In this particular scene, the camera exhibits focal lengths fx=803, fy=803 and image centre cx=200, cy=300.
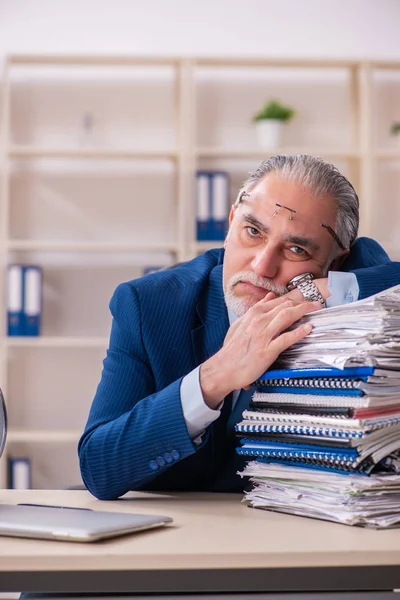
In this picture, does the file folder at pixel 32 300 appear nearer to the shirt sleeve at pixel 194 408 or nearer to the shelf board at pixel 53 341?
the shelf board at pixel 53 341

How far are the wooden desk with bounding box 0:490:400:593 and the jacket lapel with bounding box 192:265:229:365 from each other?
623mm

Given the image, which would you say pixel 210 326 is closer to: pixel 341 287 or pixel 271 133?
pixel 341 287

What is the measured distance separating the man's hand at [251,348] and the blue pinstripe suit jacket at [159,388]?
0.22ft

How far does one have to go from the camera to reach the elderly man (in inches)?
52.3

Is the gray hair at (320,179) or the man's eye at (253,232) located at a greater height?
the gray hair at (320,179)

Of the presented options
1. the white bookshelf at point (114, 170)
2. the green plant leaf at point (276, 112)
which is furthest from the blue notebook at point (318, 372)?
the green plant leaf at point (276, 112)

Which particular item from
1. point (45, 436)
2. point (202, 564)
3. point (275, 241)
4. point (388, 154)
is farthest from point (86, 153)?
point (202, 564)

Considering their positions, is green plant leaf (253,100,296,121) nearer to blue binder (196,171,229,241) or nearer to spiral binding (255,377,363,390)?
blue binder (196,171,229,241)

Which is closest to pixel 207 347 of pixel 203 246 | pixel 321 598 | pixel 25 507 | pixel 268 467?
pixel 268 467

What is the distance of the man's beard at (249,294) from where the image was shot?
1.52m

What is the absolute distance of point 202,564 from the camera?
0.84m

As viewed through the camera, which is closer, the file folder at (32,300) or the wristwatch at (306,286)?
the wristwatch at (306,286)

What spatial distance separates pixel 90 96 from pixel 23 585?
382 cm

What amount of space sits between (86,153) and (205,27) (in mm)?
1017
